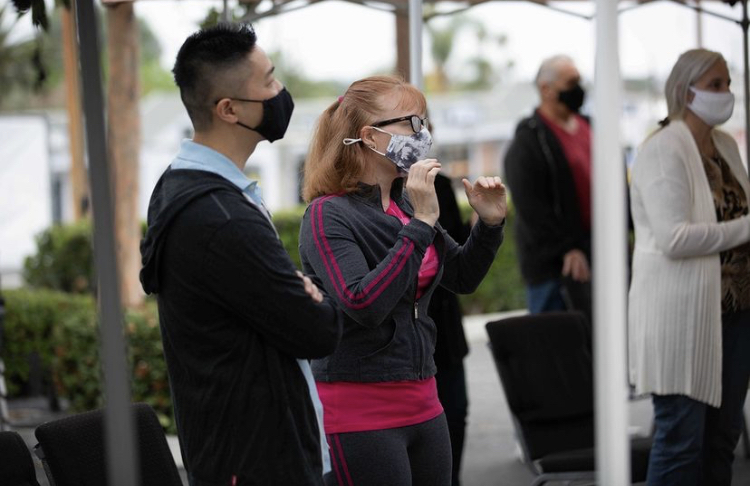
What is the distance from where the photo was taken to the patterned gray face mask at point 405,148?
282cm

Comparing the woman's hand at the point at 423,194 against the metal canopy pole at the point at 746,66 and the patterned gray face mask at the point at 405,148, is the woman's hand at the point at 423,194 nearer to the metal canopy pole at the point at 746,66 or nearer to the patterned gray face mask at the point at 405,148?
the patterned gray face mask at the point at 405,148

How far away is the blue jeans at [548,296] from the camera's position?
556cm

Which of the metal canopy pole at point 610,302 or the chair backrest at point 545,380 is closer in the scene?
the metal canopy pole at point 610,302

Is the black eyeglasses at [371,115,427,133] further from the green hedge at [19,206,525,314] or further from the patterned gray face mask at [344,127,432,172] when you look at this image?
the green hedge at [19,206,525,314]

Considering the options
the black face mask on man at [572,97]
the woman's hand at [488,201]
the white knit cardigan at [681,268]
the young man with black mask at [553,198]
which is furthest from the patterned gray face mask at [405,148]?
the black face mask on man at [572,97]

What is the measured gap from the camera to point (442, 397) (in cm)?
440

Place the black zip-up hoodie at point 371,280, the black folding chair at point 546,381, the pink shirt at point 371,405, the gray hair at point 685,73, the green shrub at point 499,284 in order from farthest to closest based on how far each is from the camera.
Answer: the green shrub at point 499,284, the black folding chair at point 546,381, the gray hair at point 685,73, the pink shirt at point 371,405, the black zip-up hoodie at point 371,280

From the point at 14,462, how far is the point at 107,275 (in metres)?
1.05

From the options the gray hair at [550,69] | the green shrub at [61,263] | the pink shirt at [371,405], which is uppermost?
the gray hair at [550,69]

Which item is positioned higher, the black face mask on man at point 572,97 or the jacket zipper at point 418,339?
the black face mask on man at point 572,97

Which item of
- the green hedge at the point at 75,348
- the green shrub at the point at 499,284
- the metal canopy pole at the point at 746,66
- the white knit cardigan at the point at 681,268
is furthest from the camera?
the green shrub at the point at 499,284

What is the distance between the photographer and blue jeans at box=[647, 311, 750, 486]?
366 centimetres

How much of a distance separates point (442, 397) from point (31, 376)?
158 inches

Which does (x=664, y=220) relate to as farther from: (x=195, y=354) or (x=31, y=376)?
(x=31, y=376)
